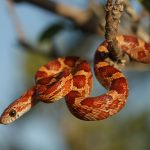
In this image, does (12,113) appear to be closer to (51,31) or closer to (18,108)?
Result: (18,108)

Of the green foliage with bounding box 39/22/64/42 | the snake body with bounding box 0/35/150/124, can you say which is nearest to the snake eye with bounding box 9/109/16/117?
the snake body with bounding box 0/35/150/124

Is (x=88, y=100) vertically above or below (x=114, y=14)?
below

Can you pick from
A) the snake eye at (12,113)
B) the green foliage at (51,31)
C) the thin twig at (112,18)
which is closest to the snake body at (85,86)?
the snake eye at (12,113)

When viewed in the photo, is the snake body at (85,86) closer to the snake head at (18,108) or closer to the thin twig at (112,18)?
the snake head at (18,108)

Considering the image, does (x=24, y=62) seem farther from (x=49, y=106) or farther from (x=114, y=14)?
(x=114, y=14)

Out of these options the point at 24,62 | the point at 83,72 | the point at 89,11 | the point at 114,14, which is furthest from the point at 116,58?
the point at 24,62

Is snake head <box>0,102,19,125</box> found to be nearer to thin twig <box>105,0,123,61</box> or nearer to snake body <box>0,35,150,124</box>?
snake body <box>0,35,150,124</box>

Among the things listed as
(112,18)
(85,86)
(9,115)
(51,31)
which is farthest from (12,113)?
(51,31)
